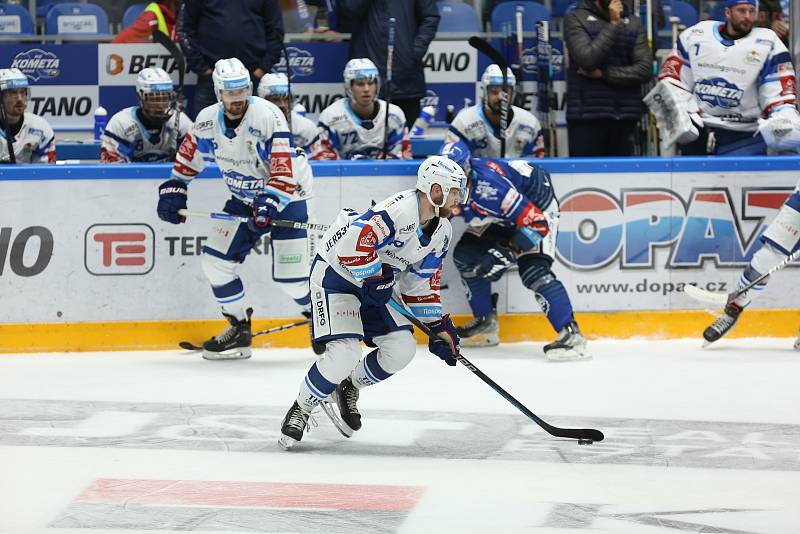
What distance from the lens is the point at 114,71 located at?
31.9 ft

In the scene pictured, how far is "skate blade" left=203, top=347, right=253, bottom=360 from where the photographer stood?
7.75 metres

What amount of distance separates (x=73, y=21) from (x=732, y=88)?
4724 millimetres

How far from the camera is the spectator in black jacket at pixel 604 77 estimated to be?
8859mm

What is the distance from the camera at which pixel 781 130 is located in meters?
8.45

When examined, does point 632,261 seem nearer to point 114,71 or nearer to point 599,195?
point 599,195

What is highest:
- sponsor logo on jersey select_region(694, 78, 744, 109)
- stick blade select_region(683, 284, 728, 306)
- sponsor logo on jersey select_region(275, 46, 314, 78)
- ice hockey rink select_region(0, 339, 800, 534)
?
sponsor logo on jersey select_region(275, 46, 314, 78)

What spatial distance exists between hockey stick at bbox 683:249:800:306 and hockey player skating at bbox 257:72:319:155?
2592mm

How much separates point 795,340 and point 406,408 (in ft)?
9.48

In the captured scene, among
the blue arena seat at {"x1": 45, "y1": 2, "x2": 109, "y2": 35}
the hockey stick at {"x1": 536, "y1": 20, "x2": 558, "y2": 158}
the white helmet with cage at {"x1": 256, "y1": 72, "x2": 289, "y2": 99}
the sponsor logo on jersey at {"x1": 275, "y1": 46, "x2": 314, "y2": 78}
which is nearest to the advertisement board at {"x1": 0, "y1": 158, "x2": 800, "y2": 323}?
the white helmet with cage at {"x1": 256, "y1": 72, "x2": 289, "y2": 99}

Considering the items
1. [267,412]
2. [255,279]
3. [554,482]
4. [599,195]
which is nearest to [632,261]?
[599,195]

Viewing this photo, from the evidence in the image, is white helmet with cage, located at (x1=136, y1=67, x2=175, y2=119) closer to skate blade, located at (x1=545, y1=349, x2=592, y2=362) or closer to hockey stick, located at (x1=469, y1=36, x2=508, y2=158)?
hockey stick, located at (x1=469, y1=36, x2=508, y2=158)

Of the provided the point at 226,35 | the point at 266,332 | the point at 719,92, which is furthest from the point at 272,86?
the point at 719,92

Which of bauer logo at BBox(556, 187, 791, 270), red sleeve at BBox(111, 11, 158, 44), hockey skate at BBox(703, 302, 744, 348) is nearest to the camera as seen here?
hockey skate at BBox(703, 302, 744, 348)

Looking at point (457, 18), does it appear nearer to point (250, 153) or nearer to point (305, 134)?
point (305, 134)
